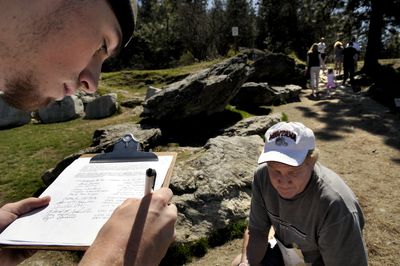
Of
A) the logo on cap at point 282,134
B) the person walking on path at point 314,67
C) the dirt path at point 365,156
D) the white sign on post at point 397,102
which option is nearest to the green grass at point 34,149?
the dirt path at point 365,156

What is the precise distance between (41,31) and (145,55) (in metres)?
30.9

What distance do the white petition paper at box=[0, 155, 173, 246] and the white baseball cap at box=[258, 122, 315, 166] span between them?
0.71m

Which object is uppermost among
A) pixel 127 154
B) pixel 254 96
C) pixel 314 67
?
pixel 127 154

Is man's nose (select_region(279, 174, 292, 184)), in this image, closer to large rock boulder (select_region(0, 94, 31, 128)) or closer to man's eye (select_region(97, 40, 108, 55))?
man's eye (select_region(97, 40, 108, 55))

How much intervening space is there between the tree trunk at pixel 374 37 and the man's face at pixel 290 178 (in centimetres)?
1557

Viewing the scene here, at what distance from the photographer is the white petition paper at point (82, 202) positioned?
187 centimetres

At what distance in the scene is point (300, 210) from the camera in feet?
8.67

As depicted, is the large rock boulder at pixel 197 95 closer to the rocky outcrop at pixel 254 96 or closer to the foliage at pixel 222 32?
the rocky outcrop at pixel 254 96

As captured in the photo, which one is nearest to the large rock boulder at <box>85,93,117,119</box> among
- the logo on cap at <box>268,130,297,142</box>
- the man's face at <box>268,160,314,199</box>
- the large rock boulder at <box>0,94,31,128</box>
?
the large rock boulder at <box>0,94,31,128</box>

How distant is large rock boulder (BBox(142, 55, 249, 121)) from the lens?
7.52 m

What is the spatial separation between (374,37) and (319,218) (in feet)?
55.4

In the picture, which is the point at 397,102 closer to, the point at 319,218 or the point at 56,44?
the point at 319,218

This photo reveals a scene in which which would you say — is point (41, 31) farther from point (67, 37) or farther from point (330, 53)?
point (330, 53)

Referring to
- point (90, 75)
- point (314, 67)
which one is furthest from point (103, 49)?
point (314, 67)
